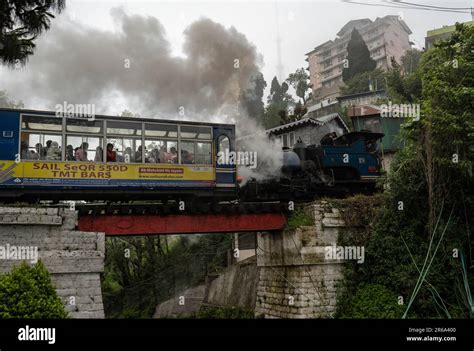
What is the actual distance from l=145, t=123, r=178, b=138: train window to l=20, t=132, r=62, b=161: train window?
2700 millimetres

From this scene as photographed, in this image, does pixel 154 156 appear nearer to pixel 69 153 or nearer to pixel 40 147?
pixel 69 153

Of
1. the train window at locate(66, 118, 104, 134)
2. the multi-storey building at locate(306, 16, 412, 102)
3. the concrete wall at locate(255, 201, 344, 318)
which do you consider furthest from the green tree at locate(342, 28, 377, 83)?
the train window at locate(66, 118, 104, 134)

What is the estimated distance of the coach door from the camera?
15898 millimetres

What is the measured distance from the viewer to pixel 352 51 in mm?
57250

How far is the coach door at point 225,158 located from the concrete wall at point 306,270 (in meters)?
3.09

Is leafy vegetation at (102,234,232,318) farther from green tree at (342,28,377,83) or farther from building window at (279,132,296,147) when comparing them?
green tree at (342,28,377,83)

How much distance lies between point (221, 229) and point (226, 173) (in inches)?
76.4

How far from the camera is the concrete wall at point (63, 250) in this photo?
12.0 m

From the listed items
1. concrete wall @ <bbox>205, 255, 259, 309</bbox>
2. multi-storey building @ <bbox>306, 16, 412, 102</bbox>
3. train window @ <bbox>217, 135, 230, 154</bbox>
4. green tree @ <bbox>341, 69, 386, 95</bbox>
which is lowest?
concrete wall @ <bbox>205, 255, 259, 309</bbox>

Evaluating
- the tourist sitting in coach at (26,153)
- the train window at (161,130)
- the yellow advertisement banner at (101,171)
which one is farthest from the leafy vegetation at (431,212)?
the tourist sitting in coach at (26,153)

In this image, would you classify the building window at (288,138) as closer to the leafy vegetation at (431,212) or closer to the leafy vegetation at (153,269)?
the leafy vegetation at (153,269)

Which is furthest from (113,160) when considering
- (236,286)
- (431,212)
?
(236,286)
